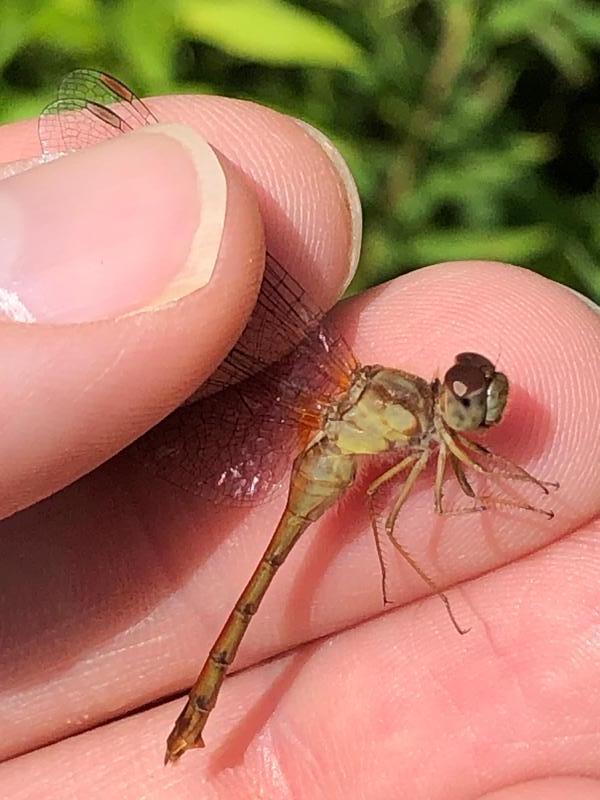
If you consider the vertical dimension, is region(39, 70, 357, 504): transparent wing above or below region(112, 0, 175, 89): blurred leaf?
below

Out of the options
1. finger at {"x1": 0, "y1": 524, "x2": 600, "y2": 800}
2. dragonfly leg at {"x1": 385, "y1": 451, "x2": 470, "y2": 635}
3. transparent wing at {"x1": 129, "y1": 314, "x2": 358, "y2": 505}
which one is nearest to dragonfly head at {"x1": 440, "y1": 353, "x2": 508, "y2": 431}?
dragonfly leg at {"x1": 385, "y1": 451, "x2": 470, "y2": 635}

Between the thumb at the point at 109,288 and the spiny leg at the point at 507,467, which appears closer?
the thumb at the point at 109,288

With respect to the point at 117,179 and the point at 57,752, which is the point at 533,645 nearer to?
the point at 57,752

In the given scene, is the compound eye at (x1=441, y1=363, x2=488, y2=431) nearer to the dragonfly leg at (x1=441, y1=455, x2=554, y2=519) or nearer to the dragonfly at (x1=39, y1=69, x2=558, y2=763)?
the dragonfly at (x1=39, y1=69, x2=558, y2=763)

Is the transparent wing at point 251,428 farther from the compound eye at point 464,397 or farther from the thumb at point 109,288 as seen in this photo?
the thumb at point 109,288

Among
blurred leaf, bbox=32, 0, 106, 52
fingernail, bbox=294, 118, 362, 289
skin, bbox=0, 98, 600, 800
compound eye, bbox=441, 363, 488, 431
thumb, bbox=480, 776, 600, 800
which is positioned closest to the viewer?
thumb, bbox=480, 776, 600, 800

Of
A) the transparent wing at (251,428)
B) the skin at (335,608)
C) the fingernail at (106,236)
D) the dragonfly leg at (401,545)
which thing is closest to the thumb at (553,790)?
the skin at (335,608)
